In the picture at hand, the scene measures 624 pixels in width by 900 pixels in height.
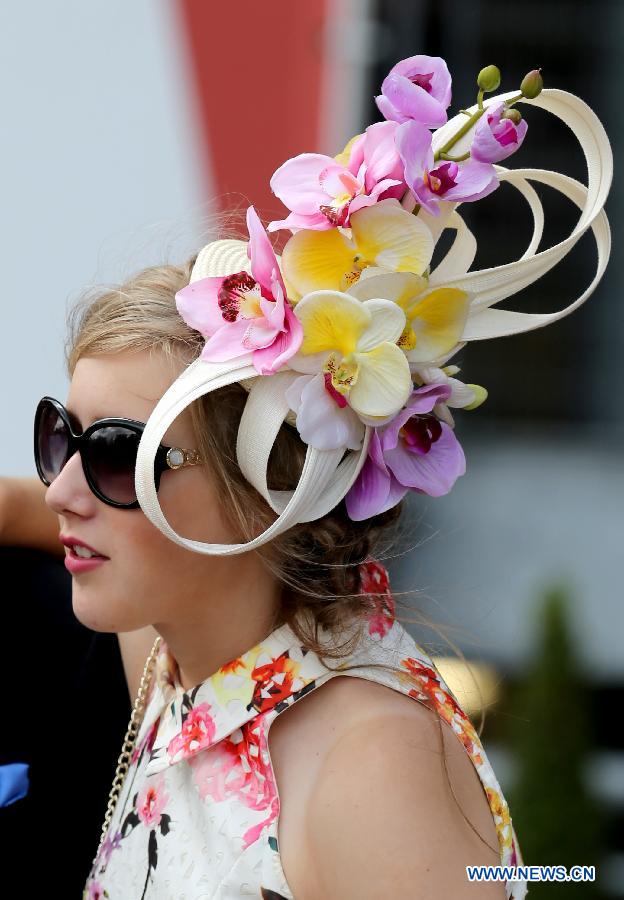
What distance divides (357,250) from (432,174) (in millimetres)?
146

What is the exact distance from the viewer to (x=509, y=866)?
5.05 feet

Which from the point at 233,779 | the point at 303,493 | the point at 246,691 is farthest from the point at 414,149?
the point at 233,779

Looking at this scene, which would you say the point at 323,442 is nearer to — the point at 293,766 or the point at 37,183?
the point at 293,766

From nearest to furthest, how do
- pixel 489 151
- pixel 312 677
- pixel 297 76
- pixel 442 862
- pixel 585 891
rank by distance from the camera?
pixel 442 862 < pixel 489 151 < pixel 312 677 < pixel 585 891 < pixel 297 76

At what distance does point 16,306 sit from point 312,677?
7.95 feet

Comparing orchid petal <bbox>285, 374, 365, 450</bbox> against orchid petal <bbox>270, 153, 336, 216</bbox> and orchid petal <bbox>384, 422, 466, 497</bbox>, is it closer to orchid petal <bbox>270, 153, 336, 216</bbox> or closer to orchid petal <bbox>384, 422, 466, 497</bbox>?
orchid petal <bbox>384, 422, 466, 497</bbox>

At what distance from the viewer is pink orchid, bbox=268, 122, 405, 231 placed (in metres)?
1.47

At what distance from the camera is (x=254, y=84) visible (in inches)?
230

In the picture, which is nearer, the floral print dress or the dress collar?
the floral print dress

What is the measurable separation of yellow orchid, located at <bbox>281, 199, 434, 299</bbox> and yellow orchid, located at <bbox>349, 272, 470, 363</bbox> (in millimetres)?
26

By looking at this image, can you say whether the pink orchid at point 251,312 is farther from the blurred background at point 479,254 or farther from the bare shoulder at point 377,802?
the bare shoulder at point 377,802

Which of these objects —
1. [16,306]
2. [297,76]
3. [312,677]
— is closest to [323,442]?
[312,677]

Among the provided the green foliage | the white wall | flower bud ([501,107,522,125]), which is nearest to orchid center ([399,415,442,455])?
flower bud ([501,107,522,125])

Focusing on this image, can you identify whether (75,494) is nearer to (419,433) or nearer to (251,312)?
(251,312)
